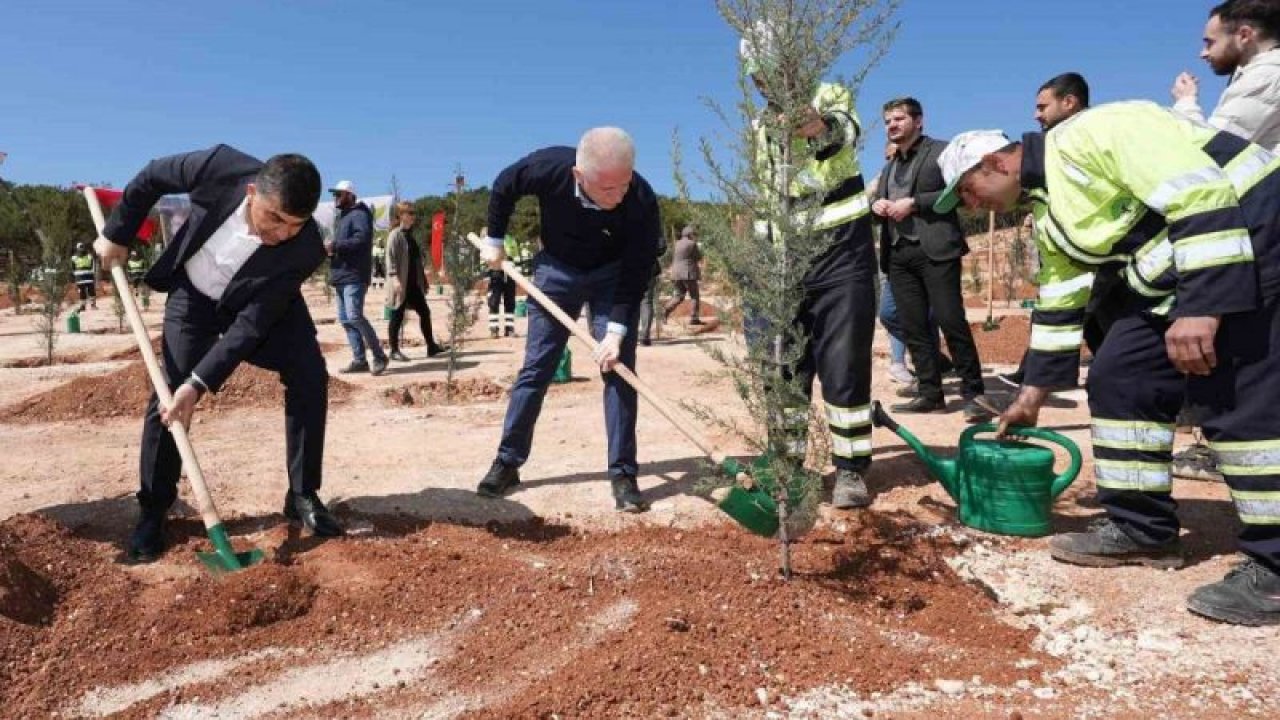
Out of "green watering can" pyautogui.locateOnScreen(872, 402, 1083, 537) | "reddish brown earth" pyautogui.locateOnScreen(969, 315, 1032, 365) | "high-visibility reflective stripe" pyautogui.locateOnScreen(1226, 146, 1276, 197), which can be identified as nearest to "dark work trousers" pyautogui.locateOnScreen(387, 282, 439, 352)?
"reddish brown earth" pyautogui.locateOnScreen(969, 315, 1032, 365)

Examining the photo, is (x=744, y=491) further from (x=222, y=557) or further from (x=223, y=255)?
(x=223, y=255)

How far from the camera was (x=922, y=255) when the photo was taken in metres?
5.76

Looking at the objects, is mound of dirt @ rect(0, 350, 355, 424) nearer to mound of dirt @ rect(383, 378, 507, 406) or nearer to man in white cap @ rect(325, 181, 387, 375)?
mound of dirt @ rect(383, 378, 507, 406)

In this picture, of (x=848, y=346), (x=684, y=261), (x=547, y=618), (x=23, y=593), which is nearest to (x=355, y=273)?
(x=684, y=261)

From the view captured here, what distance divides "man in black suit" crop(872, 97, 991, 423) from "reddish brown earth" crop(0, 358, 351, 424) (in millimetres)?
4824

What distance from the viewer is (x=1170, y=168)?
2729 millimetres

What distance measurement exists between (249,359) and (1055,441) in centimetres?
349

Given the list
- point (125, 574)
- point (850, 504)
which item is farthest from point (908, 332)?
point (125, 574)

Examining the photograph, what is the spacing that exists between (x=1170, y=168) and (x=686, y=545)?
2.31 m

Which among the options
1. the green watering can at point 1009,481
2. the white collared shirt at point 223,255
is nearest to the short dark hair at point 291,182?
the white collared shirt at point 223,255

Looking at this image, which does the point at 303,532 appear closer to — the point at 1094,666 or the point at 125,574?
the point at 125,574

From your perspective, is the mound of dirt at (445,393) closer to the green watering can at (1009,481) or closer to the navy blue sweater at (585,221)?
the navy blue sweater at (585,221)

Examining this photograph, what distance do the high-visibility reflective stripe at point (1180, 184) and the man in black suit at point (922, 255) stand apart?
288cm

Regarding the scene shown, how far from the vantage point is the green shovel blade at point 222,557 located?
3.21 m
